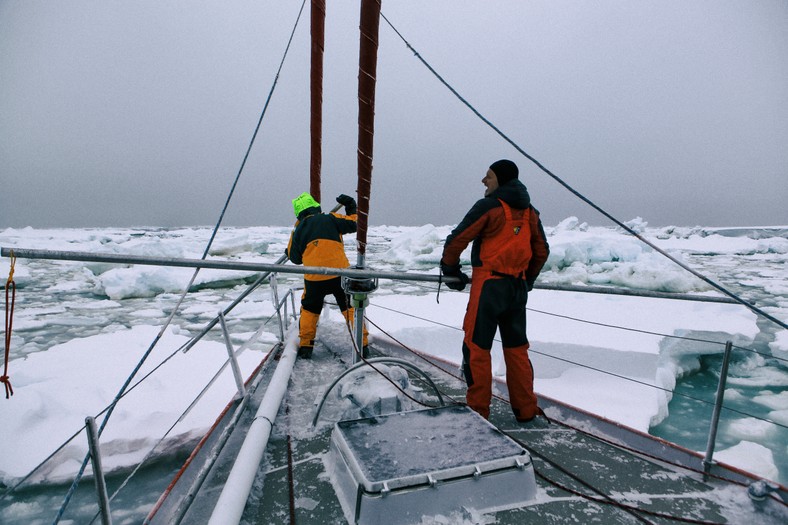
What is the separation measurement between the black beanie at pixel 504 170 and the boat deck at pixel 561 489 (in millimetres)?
1328

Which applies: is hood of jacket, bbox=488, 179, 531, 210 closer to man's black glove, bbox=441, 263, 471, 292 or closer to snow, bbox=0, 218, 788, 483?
→ man's black glove, bbox=441, 263, 471, 292

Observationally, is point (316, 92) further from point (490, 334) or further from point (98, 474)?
point (98, 474)

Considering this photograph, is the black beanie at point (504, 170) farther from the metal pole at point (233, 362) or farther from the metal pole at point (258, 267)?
the metal pole at point (233, 362)

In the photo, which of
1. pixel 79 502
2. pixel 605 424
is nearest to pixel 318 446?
pixel 605 424

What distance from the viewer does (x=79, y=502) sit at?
3.16 metres

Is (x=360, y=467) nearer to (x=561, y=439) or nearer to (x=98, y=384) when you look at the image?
(x=561, y=439)

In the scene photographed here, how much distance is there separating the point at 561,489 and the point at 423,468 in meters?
0.68

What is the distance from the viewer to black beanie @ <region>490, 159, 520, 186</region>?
6.50ft

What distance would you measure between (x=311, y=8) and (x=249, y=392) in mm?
3198

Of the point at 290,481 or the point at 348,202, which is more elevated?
the point at 348,202

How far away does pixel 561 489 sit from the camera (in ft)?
5.32

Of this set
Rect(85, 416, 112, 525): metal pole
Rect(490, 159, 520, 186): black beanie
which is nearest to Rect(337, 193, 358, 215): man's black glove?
Rect(490, 159, 520, 186): black beanie

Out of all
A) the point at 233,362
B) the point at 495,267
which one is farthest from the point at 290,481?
the point at 495,267

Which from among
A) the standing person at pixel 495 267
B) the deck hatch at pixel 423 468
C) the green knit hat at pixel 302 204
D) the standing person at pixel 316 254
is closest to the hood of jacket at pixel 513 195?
the standing person at pixel 495 267
